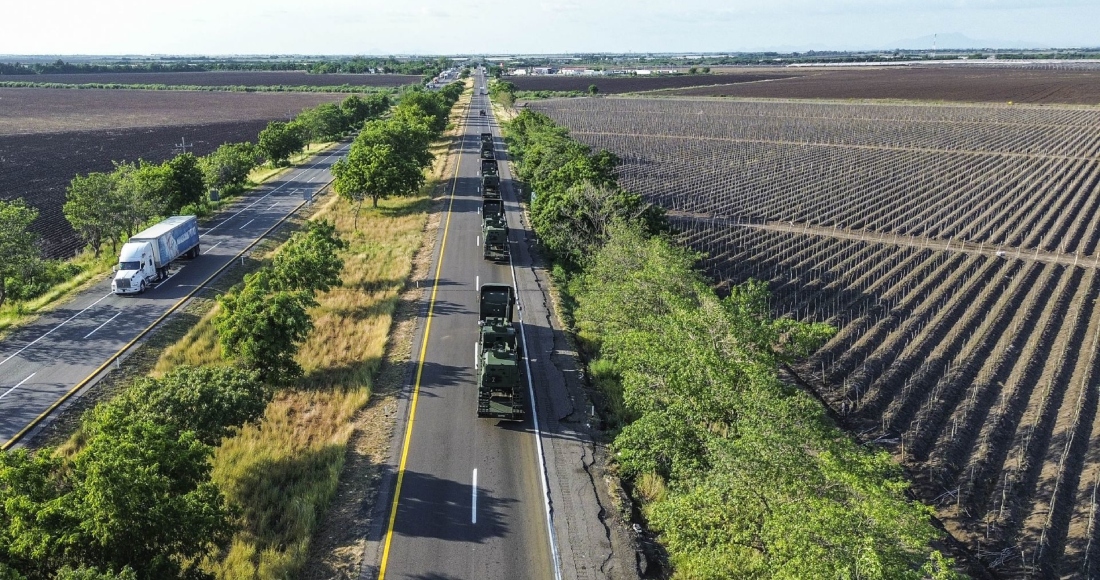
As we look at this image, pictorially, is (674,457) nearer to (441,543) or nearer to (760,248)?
(441,543)

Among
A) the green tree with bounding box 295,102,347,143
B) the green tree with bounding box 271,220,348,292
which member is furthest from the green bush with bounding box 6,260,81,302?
the green tree with bounding box 295,102,347,143

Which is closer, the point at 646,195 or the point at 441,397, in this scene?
the point at 441,397

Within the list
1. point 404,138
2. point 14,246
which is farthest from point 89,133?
point 14,246

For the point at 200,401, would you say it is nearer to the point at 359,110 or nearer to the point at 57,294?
the point at 57,294

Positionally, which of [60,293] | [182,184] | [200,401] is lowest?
[60,293]

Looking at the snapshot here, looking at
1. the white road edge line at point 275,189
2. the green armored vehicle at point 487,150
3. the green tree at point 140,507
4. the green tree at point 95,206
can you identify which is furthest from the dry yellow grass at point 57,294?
the green armored vehicle at point 487,150

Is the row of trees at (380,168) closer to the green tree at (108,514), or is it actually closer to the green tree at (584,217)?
the green tree at (584,217)

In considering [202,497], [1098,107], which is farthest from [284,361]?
[1098,107]
